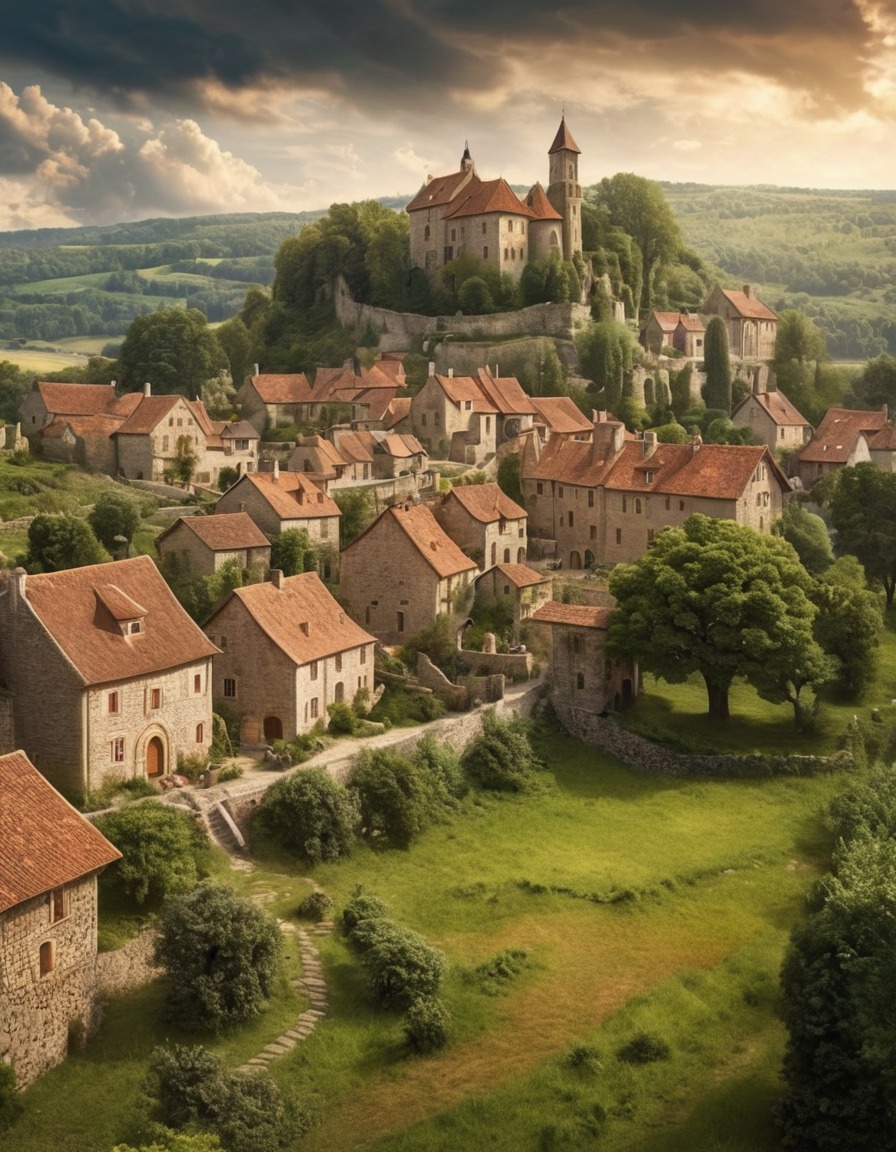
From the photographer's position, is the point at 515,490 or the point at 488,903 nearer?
the point at 488,903

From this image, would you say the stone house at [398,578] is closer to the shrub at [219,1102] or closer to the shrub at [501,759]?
the shrub at [501,759]

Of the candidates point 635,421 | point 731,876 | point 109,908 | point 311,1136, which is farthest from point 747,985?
point 635,421

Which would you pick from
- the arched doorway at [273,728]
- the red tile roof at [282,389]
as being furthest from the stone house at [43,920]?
the red tile roof at [282,389]

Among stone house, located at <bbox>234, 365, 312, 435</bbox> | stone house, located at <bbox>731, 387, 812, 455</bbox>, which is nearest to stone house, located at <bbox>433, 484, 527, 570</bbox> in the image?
stone house, located at <bbox>234, 365, 312, 435</bbox>

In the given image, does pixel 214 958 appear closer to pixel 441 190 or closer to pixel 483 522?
pixel 483 522

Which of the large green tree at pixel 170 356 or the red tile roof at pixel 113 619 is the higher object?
the large green tree at pixel 170 356

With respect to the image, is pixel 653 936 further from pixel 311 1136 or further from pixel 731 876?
pixel 311 1136

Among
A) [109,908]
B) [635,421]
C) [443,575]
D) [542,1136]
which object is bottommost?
[542,1136]
